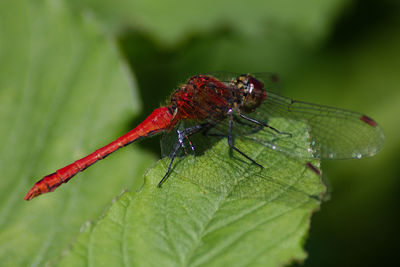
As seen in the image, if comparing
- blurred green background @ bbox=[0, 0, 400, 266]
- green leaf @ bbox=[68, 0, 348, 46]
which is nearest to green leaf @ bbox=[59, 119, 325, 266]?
blurred green background @ bbox=[0, 0, 400, 266]

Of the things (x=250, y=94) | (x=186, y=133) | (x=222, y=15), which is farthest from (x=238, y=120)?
(x=222, y=15)

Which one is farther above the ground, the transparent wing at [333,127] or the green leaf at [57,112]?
the green leaf at [57,112]

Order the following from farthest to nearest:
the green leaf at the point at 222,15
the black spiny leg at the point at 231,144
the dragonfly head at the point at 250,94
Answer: the green leaf at the point at 222,15 → the dragonfly head at the point at 250,94 → the black spiny leg at the point at 231,144

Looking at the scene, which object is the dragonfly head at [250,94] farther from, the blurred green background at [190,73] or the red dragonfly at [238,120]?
the blurred green background at [190,73]

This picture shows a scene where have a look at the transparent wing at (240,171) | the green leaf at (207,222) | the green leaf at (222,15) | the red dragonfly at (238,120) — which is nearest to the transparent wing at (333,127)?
the red dragonfly at (238,120)

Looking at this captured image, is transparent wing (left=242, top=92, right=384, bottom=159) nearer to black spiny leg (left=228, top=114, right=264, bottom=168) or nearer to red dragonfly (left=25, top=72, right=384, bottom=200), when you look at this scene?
red dragonfly (left=25, top=72, right=384, bottom=200)

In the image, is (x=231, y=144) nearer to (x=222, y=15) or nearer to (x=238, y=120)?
(x=238, y=120)

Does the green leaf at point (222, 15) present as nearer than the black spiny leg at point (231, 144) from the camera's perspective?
No

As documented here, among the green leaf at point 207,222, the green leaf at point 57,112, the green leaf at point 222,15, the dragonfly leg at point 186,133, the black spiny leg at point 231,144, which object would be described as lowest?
the green leaf at point 207,222

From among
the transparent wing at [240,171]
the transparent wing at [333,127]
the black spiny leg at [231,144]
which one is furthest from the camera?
the transparent wing at [333,127]
